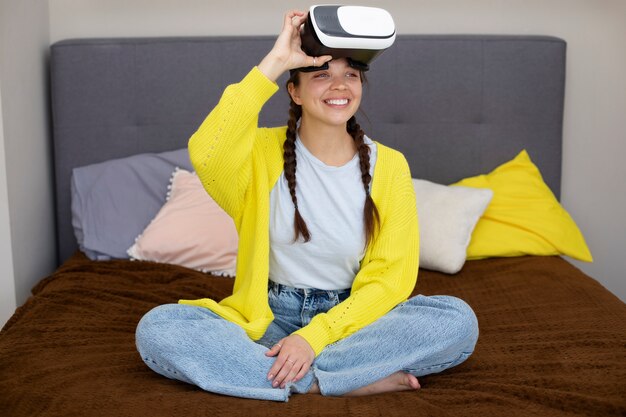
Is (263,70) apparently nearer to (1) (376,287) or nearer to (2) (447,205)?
(1) (376,287)

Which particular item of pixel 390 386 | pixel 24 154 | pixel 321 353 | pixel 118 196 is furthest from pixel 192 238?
pixel 390 386

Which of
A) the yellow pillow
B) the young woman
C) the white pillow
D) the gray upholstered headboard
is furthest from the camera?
the gray upholstered headboard

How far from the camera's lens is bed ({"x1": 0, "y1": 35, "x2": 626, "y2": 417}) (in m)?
1.74

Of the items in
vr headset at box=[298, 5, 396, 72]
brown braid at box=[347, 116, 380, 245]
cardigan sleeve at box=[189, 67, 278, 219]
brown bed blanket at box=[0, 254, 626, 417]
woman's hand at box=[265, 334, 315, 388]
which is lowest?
brown bed blanket at box=[0, 254, 626, 417]

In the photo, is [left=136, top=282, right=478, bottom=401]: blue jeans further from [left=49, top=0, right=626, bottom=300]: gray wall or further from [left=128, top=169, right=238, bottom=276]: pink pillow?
[left=49, top=0, right=626, bottom=300]: gray wall

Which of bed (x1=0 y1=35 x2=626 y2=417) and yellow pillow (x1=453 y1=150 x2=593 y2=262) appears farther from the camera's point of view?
yellow pillow (x1=453 y1=150 x2=593 y2=262)

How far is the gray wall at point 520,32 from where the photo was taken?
3.11m

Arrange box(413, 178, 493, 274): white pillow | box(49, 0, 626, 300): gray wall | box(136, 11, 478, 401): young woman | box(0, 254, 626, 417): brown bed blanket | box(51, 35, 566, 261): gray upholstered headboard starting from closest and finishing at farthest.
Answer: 1. box(0, 254, 626, 417): brown bed blanket
2. box(136, 11, 478, 401): young woman
3. box(413, 178, 493, 274): white pillow
4. box(51, 35, 566, 261): gray upholstered headboard
5. box(49, 0, 626, 300): gray wall

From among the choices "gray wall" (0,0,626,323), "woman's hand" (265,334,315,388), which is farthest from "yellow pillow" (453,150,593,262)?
"woman's hand" (265,334,315,388)

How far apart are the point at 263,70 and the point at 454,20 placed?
4.99 ft

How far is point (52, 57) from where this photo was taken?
3086 millimetres

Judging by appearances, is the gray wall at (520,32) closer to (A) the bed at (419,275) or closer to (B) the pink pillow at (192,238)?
(A) the bed at (419,275)

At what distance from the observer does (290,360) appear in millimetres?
1787

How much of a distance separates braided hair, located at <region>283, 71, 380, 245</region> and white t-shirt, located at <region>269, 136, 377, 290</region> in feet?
0.06
